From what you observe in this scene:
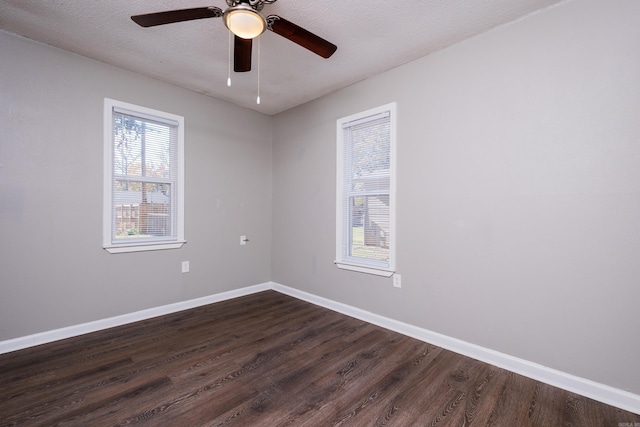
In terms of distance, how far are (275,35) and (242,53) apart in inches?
17.0

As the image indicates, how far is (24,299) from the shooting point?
7.68 ft

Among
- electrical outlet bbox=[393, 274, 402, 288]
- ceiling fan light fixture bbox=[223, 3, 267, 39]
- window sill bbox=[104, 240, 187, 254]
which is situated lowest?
electrical outlet bbox=[393, 274, 402, 288]

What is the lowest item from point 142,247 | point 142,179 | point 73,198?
point 142,247

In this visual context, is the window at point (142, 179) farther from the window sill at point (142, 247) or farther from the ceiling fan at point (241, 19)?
the ceiling fan at point (241, 19)

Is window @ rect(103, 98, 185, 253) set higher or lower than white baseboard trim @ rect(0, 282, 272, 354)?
higher

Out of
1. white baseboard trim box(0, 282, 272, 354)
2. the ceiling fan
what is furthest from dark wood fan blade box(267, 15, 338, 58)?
white baseboard trim box(0, 282, 272, 354)

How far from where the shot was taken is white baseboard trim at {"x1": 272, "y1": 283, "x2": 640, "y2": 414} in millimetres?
1690

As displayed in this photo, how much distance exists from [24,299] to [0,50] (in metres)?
2.02

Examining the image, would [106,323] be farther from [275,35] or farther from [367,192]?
[275,35]

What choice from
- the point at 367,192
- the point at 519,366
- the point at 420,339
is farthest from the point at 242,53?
the point at 519,366

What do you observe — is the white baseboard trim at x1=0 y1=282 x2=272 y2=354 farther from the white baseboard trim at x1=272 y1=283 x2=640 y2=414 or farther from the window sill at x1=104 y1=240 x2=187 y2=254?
the white baseboard trim at x1=272 y1=283 x2=640 y2=414

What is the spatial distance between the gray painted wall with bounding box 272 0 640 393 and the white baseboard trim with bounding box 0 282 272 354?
75.8 inches

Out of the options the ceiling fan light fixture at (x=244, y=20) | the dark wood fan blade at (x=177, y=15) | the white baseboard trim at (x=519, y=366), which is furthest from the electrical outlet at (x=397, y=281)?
the dark wood fan blade at (x=177, y=15)

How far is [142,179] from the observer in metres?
2.99
